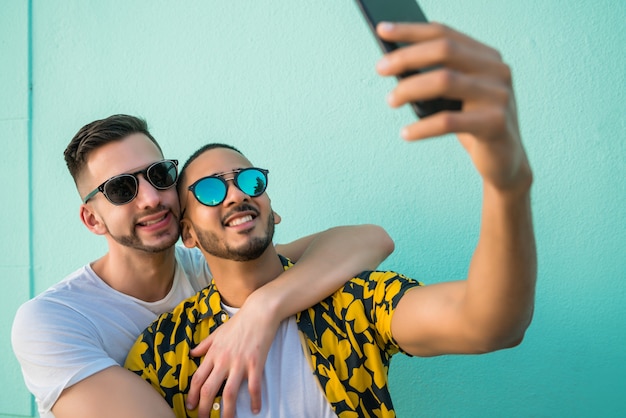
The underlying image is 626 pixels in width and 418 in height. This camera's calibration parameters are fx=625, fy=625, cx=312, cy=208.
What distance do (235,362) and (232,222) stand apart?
47cm

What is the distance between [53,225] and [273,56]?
4.72ft

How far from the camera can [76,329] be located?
205cm

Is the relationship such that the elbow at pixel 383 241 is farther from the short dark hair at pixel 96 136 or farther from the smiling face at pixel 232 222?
the short dark hair at pixel 96 136

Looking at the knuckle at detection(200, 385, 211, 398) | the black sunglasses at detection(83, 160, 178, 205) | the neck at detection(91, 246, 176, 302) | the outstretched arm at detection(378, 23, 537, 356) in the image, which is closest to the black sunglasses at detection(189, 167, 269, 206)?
the black sunglasses at detection(83, 160, 178, 205)

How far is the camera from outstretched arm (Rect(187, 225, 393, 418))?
6.30 ft

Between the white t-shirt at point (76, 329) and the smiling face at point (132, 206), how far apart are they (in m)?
0.21

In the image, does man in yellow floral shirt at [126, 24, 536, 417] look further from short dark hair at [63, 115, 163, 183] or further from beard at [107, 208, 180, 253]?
short dark hair at [63, 115, 163, 183]

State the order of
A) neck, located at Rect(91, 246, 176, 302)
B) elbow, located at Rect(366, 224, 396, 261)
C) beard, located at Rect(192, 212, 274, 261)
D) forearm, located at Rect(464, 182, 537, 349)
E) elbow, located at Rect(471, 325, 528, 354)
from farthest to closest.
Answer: neck, located at Rect(91, 246, 176, 302) < elbow, located at Rect(366, 224, 396, 261) < beard, located at Rect(192, 212, 274, 261) < elbow, located at Rect(471, 325, 528, 354) < forearm, located at Rect(464, 182, 537, 349)

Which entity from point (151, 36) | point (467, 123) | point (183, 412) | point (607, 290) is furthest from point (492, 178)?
point (151, 36)

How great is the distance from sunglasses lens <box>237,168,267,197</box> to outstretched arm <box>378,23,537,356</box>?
683 mm

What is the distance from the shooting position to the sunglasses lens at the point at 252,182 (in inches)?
84.1

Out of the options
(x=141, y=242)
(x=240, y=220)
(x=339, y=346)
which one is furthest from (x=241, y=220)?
(x=339, y=346)

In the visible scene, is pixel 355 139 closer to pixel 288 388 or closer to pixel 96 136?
pixel 96 136

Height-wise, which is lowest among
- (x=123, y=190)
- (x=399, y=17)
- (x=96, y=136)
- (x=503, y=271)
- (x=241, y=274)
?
(x=503, y=271)
